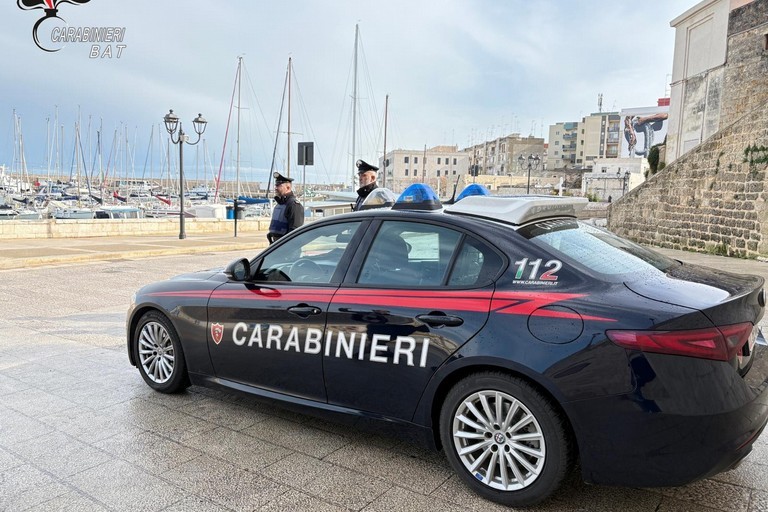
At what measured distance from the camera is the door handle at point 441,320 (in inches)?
115

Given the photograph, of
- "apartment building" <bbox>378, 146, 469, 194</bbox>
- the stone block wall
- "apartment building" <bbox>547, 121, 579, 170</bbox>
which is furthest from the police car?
"apartment building" <bbox>547, 121, 579, 170</bbox>

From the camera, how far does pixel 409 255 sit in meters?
3.42

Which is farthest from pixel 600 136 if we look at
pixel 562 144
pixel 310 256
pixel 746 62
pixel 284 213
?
pixel 310 256

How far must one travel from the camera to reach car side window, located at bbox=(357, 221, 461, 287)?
3.22 metres

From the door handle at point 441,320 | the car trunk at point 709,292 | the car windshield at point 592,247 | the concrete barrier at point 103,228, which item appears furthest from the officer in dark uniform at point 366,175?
the concrete barrier at point 103,228

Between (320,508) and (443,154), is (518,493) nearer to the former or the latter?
(320,508)

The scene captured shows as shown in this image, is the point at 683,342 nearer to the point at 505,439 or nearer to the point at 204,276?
the point at 505,439

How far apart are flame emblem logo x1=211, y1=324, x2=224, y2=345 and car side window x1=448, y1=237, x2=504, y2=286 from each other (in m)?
1.80

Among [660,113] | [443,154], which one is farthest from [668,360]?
[443,154]

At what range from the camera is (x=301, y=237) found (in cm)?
397

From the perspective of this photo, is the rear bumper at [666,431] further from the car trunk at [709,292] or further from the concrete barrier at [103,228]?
the concrete barrier at [103,228]

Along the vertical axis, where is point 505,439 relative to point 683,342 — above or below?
below

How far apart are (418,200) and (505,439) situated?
1655 mm

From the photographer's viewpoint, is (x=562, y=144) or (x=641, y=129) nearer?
(x=641, y=129)
